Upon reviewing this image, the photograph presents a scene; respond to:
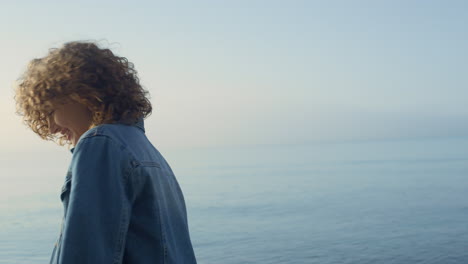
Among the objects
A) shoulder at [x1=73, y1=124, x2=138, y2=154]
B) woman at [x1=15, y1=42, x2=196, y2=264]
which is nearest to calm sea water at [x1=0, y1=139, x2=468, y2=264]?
woman at [x1=15, y1=42, x2=196, y2=264]

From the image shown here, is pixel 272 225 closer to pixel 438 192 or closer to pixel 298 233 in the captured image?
pixel 298 233

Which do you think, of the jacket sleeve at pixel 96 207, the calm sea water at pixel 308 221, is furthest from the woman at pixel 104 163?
the calm sea water at pixel 308 221

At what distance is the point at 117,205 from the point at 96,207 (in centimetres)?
6

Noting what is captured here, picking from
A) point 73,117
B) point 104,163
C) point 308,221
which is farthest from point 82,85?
point 308,221

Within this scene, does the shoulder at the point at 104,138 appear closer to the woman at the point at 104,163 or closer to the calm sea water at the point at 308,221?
the woman at the point at 104,163

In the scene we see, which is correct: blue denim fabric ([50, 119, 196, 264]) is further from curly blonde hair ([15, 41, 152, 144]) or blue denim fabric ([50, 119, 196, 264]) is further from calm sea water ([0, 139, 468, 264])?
calm sea water ([0, 139, 468, 264])

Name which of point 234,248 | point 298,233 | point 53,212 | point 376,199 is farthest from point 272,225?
point 53,212

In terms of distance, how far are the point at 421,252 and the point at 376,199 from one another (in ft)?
43.6

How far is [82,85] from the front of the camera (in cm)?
182

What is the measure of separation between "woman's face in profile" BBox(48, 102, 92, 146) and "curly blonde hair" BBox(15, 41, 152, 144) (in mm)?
24

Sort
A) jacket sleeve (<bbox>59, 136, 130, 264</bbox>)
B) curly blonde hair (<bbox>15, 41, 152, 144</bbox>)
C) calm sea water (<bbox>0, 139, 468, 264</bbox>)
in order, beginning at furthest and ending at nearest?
1. calm sea water (<bbox>0, 139, 468, 264</bbox>)
2. curly blonde hair (<bbox>15, 41, 152, 144</bbox>)
3. jacket sleeve (<bbox>59, 136, 130, 264</bbox>)

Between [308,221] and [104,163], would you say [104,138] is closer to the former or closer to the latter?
[104,163]

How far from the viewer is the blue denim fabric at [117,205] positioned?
1584 mm

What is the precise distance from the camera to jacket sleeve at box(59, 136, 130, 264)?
157 cm
